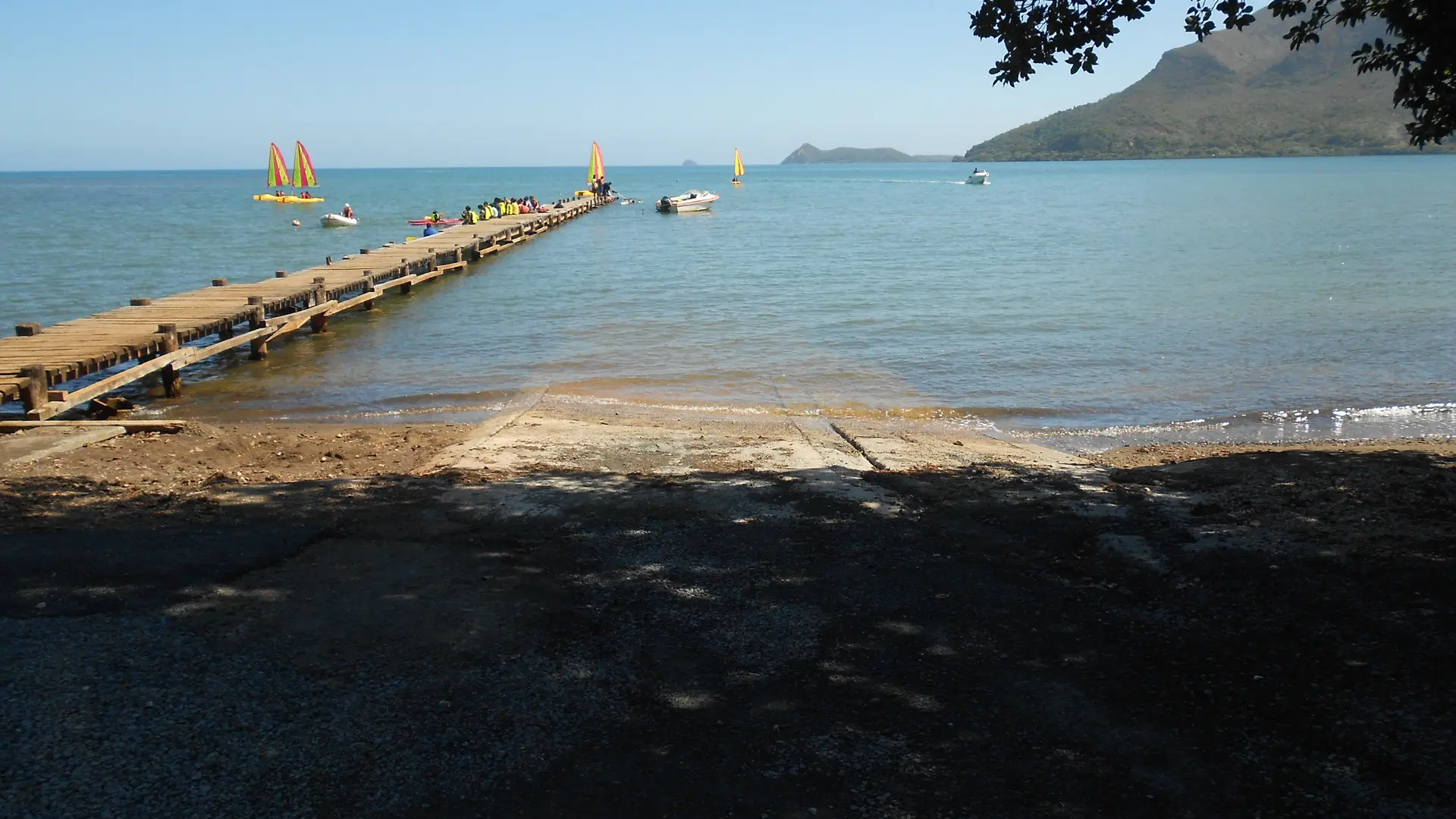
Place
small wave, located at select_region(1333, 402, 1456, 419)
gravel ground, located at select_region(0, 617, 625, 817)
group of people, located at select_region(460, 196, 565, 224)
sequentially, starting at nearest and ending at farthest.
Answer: gravel ground, located at select_region(0, 617, 625, 817) < small wave, located at select_region(1333, 402, 1456, 419) < group of people, located at select_region(460, 196, 565, 224)

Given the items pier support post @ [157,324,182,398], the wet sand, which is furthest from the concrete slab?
pier support post @ [157,324,182,398]

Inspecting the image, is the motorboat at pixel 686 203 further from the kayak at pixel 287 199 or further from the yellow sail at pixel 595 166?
the kayak at pixel 287 199

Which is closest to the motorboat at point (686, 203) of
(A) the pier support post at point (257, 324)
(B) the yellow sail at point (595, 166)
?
(B) the yellow sail at point (595, 166)

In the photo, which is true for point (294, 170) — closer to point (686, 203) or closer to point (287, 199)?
point (287, 199)

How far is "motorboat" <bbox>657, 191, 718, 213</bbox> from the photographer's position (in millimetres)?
71625

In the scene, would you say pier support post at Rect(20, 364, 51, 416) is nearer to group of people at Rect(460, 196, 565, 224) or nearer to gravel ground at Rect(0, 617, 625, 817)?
gravel ground at Rect(0, 617, 625, 817)

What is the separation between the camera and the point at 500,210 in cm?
5291

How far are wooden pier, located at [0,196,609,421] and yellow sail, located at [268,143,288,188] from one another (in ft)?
176

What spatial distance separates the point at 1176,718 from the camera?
4.63m

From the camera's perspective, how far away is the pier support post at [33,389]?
1205 centimetres

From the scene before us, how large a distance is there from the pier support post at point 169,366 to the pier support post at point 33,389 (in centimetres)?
316

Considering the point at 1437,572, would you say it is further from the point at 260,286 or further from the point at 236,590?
the point at 260,286

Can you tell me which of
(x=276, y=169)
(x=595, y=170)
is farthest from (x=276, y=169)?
(x=595, y=170)

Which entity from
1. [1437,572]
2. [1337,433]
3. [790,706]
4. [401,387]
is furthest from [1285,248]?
[790,706]
